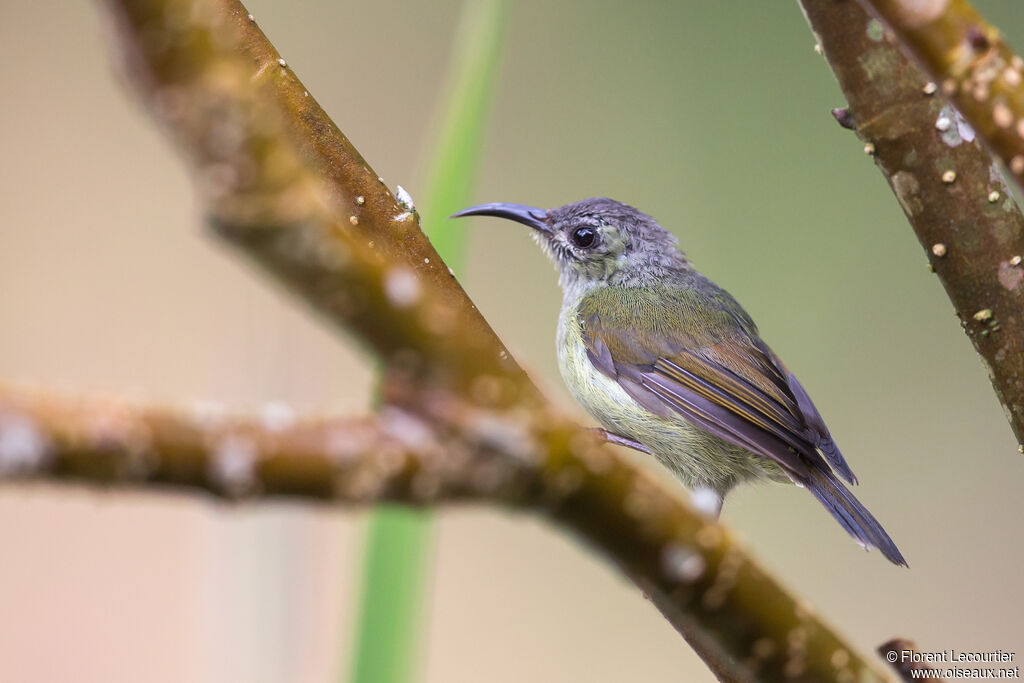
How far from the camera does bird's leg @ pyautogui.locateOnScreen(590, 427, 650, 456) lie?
8.71 feet

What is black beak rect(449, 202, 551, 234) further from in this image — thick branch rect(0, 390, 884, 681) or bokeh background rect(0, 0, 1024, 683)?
thick branch rect(0, 390, 884, 681)

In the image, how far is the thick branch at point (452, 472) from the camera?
20.8 inches

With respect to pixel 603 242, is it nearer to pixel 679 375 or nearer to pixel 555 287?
pixel 679 375

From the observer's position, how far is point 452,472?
1.92ft

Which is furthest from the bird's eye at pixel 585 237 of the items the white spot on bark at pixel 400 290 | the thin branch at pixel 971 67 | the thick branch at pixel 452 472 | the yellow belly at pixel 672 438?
the white spot on bark at pixel 400 290

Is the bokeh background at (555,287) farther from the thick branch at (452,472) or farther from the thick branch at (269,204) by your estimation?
the thick branch at (269,204)

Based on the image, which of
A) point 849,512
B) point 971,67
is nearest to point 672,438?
point 849,512

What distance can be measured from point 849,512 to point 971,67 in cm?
178

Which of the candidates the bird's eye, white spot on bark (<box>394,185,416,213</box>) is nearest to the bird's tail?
the bird's eye

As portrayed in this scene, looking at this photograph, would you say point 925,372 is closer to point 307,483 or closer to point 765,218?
point 765,218

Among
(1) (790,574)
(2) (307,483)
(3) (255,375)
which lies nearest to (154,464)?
(2) (307,483)

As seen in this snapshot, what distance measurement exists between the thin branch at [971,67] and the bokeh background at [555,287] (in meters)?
3.59

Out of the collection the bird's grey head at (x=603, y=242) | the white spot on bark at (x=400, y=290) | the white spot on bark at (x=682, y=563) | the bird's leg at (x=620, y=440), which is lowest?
the white spot on bark at (x=682, y=563)

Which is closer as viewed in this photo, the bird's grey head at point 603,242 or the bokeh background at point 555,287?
the bird's grey head at point 603,242
